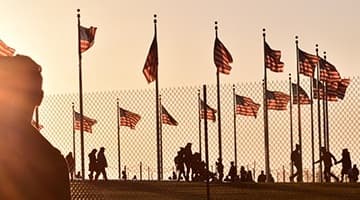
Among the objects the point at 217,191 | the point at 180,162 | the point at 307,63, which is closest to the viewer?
the point at 217,191

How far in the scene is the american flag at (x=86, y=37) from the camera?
4584 cm

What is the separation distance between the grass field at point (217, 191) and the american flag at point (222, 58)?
14.9m

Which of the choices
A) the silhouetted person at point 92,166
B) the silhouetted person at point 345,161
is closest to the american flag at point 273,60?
the silhouetted person at point 345,161

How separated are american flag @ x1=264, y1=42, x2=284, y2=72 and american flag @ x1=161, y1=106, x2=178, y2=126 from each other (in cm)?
803

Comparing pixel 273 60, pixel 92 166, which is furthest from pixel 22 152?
pixel 273 60

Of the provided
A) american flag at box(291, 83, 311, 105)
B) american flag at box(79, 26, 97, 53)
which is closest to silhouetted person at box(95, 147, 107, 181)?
american flag at box(79, 26, 97, 53)

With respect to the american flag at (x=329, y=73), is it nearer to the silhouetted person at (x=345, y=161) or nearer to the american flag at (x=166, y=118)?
the american flag at (x=166, y=118)

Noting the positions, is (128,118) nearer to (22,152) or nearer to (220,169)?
(220,169)

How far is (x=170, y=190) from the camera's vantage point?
29125 mm

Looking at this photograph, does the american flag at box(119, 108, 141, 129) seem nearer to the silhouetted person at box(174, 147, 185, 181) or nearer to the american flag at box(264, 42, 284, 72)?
the silhouetted person at box(174, 147, 185, 181)

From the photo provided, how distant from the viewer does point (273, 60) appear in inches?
2039

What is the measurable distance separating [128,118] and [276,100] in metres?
6.39

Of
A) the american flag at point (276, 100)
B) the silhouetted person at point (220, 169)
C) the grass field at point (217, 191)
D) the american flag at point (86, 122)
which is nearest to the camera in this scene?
the grass field at point (217, 191)

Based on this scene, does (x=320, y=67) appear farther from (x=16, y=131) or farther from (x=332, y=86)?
(x=16, y=131)
